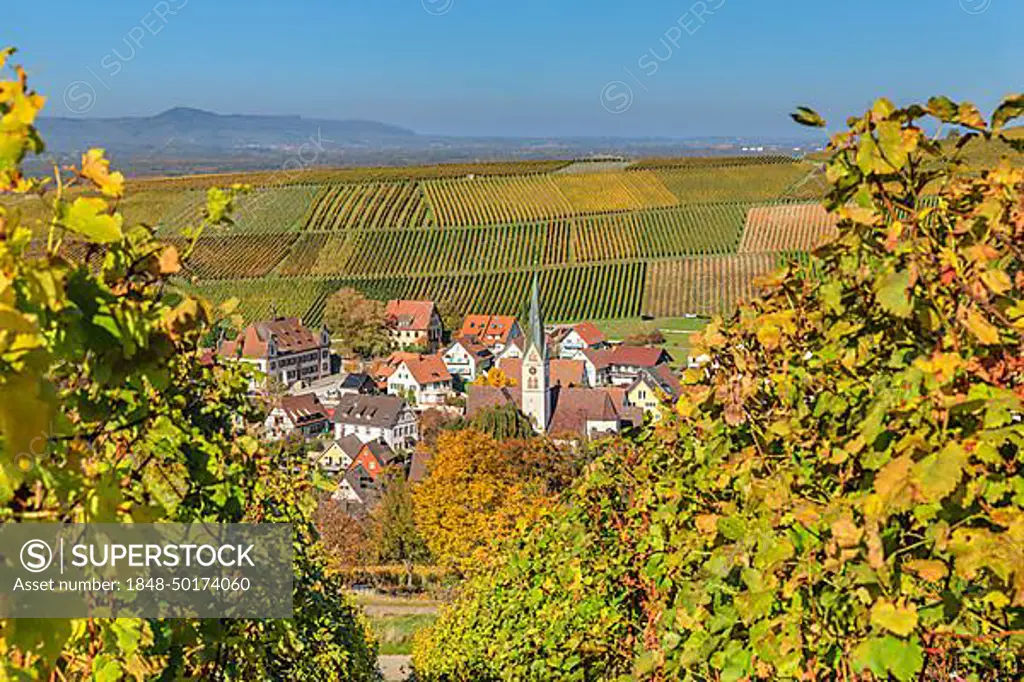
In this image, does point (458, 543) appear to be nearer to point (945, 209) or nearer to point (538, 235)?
point (945, 209)

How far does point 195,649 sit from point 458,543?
28.4m

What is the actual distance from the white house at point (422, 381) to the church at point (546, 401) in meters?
8.57

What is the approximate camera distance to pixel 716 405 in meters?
4.12

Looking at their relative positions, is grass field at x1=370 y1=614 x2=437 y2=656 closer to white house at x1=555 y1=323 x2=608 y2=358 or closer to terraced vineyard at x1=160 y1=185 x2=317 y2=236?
white house at x1=555 y1=323 x2=608 y2=358

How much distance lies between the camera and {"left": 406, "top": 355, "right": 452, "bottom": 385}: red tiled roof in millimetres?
61656

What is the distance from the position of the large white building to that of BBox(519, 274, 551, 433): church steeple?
18062mm

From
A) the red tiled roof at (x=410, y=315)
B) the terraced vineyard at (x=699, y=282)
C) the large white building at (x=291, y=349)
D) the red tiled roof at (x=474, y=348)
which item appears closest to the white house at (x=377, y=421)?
the large white building at (x=291, y=349)

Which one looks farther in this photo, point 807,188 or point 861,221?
point 807,188

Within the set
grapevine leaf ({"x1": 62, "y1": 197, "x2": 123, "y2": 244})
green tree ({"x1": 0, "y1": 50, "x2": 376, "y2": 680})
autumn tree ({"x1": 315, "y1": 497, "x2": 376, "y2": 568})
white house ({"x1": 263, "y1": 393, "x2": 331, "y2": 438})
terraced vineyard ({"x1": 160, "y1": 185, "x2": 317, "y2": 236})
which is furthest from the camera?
terraced vineyard ({"x1": 160, "y1": 185, "x2": 317, "y2": 236})

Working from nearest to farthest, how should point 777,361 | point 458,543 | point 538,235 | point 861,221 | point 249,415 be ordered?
point 861,221 < point 777,361 < point 249,415 < point 458,543 < point 538,235

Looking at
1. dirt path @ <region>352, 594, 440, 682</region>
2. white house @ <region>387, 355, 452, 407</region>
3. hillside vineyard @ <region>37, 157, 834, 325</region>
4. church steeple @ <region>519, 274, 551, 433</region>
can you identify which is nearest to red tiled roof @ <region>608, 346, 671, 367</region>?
hillside vineyard @ <region>37, 157, 834, 325</region>

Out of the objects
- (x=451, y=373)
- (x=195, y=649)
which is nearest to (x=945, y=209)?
(x=195, y=649)

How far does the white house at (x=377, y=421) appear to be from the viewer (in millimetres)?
52250

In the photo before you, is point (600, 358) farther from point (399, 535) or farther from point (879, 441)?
point (879, 441)
